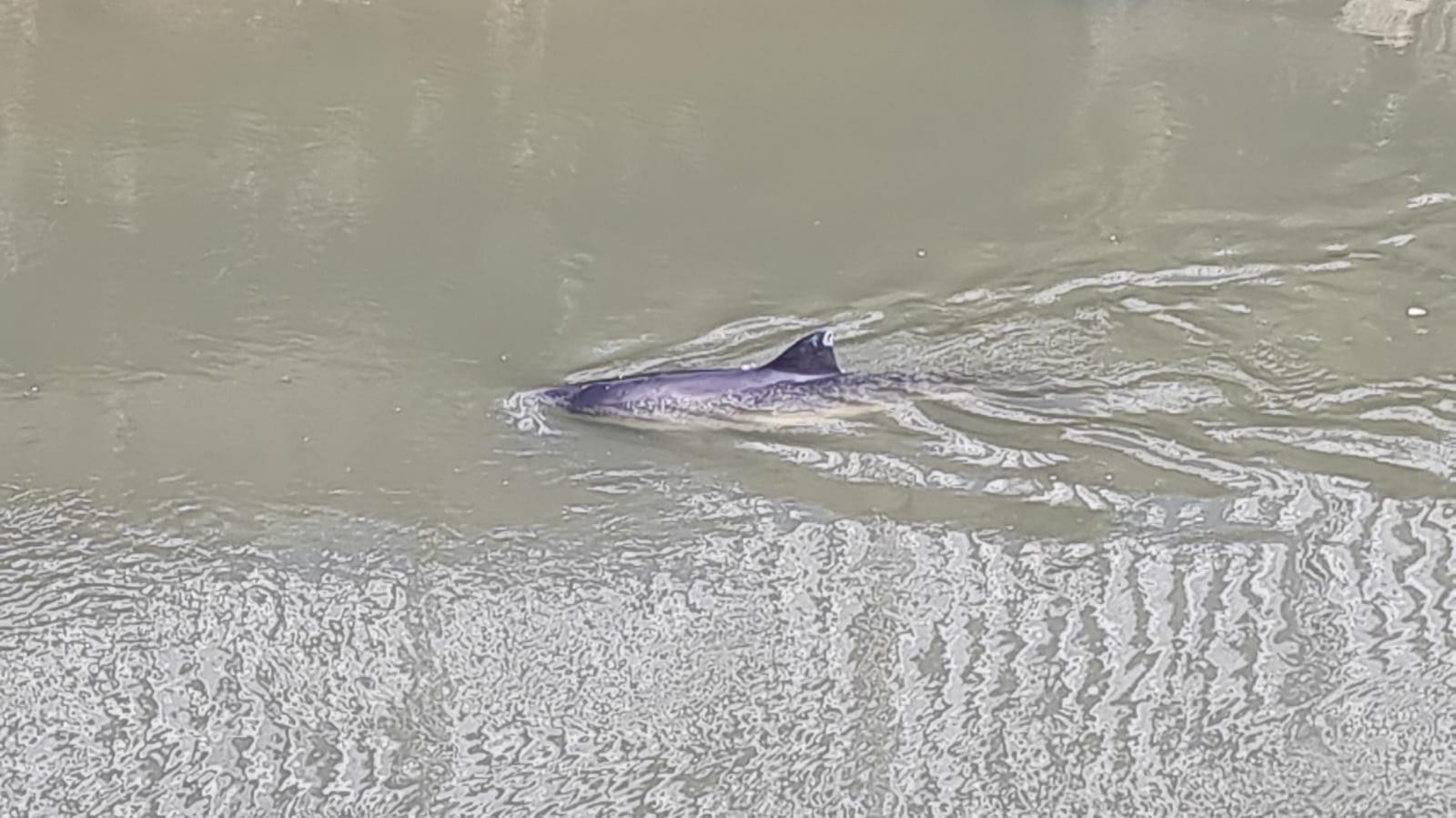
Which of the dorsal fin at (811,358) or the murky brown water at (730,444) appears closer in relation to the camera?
the murky brown water at (730,444)

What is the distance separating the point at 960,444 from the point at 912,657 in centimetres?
91

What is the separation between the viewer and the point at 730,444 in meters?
5.14

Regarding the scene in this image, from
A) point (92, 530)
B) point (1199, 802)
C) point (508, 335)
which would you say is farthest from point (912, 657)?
point (92, 530)

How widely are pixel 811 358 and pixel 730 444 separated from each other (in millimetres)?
379

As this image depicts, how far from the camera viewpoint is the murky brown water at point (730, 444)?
4219 mm

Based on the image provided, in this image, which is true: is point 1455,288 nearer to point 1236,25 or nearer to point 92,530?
point 1236,25

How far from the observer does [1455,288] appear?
5.83 metres

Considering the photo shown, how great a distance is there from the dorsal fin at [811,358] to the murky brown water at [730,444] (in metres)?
0.21

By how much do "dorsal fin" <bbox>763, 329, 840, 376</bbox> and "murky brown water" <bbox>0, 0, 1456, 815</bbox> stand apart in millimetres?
210

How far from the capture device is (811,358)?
5.21 m

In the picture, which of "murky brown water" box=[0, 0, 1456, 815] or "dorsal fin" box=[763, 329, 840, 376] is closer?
"murky brown water" box=[0, 0, 1456, 815]

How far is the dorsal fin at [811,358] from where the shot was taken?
5.18 m

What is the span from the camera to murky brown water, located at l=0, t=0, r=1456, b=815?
4.22 meters

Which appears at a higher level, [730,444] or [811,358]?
[811,358]
